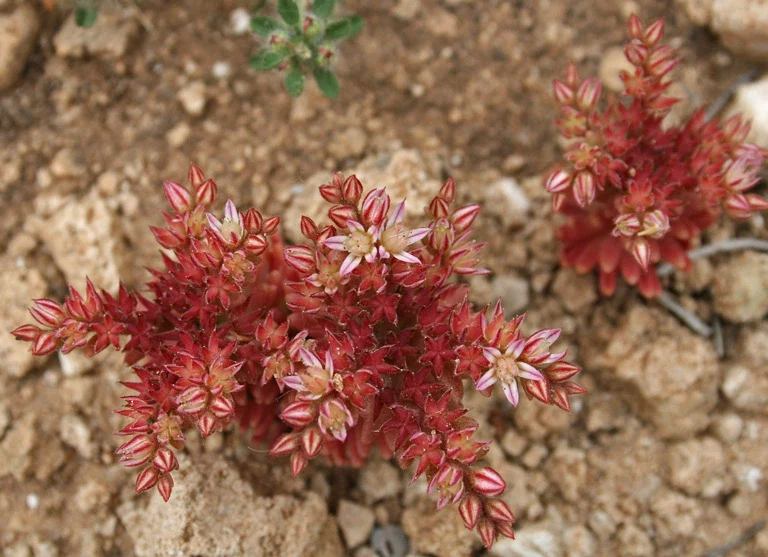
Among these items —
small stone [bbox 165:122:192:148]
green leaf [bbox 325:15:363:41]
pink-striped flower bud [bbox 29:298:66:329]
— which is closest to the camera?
pink-striped flower bud [bbox 29:298:66:329]

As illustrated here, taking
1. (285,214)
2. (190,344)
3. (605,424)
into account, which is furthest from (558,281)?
(190,344)

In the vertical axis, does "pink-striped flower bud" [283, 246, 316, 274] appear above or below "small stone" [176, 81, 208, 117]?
above

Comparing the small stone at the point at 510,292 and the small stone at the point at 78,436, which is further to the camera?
the small stone at the point at 510,292

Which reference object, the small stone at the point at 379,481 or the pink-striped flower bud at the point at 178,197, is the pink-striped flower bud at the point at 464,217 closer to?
the pink-striped flower bud at the point at 178,197

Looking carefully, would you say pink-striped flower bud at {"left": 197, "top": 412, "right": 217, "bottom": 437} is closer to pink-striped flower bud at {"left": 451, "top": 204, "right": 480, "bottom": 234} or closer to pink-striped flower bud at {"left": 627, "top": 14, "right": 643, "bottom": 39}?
pink-striped flower bud at {"left": 451, "top": 204, "right": 480, "bottom": 234}

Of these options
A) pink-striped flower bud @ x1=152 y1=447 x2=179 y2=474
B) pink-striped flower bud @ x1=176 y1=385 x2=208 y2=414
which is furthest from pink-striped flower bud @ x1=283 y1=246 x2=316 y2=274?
pink-striped flower bud @ x1=152 y1=447 x2=179 y2=474

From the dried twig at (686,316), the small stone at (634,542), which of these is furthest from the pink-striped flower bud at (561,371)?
the dried twig at (686,316)
